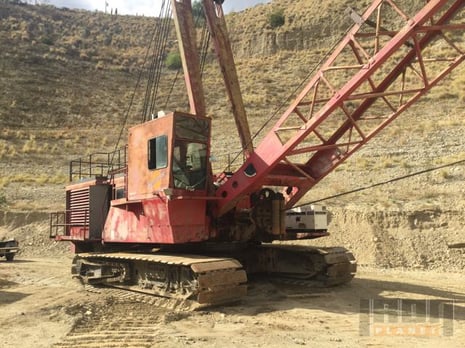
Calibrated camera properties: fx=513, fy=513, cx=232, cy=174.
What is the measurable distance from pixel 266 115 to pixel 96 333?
28.6 metres

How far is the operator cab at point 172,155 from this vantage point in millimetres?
8953

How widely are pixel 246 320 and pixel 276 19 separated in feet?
165

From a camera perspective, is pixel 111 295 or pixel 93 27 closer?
pixel 111 295

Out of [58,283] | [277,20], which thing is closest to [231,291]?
[58,283]

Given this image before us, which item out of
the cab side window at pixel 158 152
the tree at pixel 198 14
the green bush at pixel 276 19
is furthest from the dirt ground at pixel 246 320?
the green bush at pixel 276 19

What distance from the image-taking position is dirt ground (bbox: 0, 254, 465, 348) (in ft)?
21.8

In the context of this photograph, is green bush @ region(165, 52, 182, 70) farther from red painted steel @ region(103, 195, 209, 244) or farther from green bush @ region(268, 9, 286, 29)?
red painted steel @ region(103, 195, 209, 244)

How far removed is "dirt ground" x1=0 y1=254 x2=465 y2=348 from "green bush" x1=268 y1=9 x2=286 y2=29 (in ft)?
152

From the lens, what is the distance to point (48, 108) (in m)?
40.2

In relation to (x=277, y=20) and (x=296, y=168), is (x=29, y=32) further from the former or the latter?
(x=296, y=168)

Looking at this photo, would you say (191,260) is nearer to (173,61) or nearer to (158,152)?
(158,152)

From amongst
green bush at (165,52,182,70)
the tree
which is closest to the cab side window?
the tree

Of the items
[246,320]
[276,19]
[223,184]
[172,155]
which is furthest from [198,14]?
[276,19]

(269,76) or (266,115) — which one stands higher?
(269,76)
